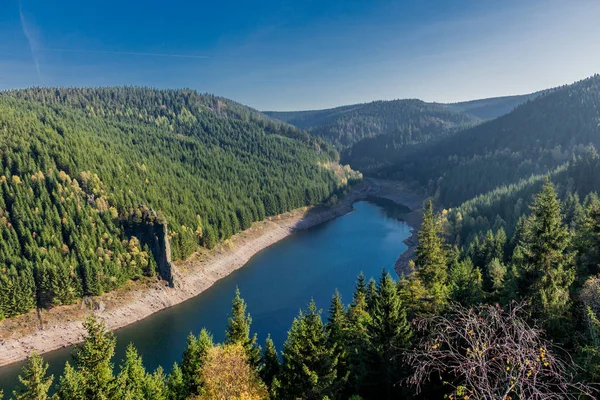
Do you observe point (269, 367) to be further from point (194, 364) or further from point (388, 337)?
point (388, 337)

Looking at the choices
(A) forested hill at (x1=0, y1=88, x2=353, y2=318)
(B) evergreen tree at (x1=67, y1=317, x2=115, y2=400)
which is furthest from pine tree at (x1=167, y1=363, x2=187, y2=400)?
(A) forested hill at (x1=0, y1=88, x2=353, y2=318)

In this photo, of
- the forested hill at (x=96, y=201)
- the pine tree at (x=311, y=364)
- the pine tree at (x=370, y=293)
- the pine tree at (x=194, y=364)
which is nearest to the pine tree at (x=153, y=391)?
the pine tree at (x=194, y=364)

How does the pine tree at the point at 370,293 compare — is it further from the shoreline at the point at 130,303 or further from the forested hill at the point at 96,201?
the forested hill at the point at 96,201

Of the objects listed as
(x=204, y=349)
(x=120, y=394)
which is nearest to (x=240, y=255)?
(x=204, y=349)

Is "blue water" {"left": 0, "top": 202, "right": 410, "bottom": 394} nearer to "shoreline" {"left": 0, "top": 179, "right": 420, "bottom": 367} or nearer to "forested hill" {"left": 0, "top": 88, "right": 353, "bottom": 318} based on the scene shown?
"shoreline" {"left": 0, "top": 179, "right": 420, "bottom": 367}

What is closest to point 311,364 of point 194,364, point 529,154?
point 194,364
